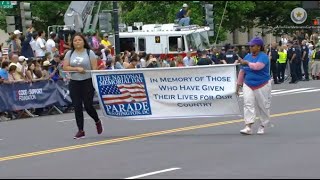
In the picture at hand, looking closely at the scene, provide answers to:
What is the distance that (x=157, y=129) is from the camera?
1498cm

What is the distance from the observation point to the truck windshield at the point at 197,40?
33.5 m

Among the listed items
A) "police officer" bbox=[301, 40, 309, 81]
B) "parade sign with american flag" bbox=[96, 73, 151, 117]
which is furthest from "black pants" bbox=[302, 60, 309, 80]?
"parade sign with american flag" bbox=[96, 73, 151, 117]

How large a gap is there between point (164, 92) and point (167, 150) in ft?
9.06

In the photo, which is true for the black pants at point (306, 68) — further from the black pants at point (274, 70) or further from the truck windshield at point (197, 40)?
the truck windshield at point (197, 40)

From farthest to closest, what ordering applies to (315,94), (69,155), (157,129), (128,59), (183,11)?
(183,11) → (128,59) → (315,94) → (157,129) → (69,155)

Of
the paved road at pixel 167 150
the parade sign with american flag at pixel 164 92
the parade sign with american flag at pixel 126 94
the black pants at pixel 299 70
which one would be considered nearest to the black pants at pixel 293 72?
the black pants at pixel 299 70

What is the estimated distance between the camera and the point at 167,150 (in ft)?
38.6

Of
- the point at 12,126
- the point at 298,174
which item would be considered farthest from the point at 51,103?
the point at 298,174

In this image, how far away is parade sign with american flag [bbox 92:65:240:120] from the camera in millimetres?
14125

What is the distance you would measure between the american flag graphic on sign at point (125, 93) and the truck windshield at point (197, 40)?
19161 mm

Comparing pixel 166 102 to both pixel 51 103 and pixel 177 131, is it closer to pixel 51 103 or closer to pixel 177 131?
pixel 177 131

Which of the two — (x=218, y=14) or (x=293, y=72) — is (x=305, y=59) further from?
(x=218, y=14)

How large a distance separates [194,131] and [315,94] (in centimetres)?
1110

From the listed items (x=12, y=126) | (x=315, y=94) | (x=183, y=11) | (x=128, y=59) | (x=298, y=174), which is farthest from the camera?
(x=183, y=11)
